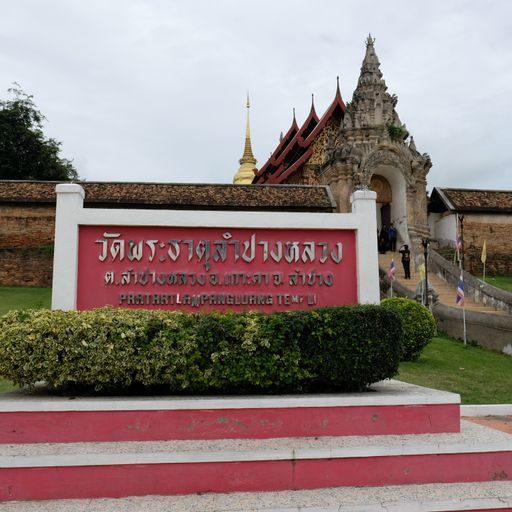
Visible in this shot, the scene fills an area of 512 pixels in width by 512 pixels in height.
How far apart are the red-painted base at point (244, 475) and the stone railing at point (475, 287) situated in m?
11.5

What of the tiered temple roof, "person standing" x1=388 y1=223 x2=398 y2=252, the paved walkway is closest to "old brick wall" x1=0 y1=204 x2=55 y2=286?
the tiered temple roof

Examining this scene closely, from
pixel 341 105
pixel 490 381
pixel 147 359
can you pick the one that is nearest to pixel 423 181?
pixel 341 105

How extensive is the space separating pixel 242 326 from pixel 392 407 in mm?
1275

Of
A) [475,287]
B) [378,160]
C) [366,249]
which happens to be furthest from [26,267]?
[366,249]

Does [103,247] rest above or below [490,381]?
above

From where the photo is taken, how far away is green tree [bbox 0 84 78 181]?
101ft

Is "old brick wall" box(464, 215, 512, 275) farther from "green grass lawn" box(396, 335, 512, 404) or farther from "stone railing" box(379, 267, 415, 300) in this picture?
"green grass lawn" box(396, 335, 512, 404)

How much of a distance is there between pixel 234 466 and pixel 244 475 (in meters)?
0.09

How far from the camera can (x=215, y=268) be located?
543cm

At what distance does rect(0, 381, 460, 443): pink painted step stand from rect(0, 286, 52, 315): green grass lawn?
37.4 ft

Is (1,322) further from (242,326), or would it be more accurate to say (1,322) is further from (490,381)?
(490,381)

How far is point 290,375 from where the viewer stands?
13.0 feet

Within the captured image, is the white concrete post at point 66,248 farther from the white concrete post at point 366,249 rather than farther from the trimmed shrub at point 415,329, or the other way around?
the trimmed shrub at point 415,329

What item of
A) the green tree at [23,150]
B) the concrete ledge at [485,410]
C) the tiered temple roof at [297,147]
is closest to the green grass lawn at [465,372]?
the concrete ledge at [485,410]
